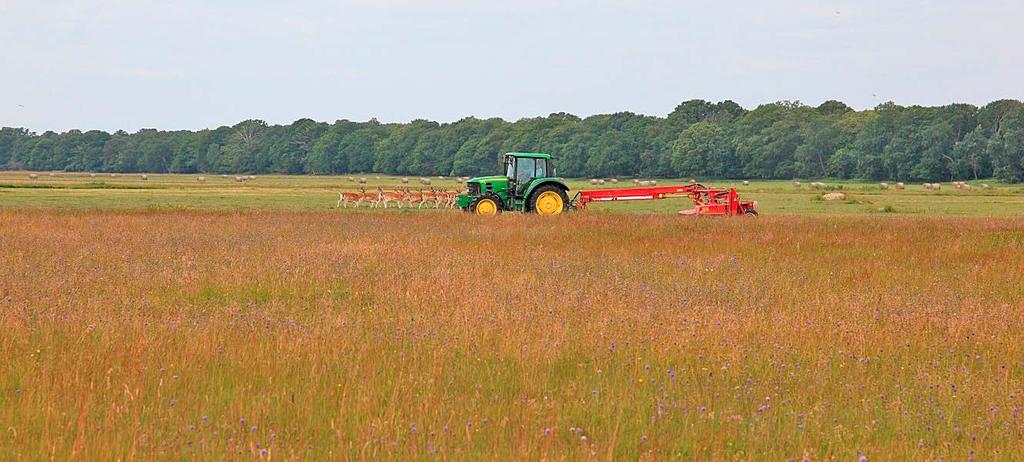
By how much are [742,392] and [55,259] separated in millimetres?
12554

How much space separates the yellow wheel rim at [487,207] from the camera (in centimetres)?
3344

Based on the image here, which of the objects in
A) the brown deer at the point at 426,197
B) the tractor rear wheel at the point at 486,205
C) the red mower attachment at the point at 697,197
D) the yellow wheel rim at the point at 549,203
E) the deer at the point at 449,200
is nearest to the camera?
the yellow wheel rim at the point at 549,203

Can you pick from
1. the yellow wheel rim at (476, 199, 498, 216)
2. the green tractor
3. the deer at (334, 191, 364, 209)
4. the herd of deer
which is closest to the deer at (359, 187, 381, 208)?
Answer: the herd of deer

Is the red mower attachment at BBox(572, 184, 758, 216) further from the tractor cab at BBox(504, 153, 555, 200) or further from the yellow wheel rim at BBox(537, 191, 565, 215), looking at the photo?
the tractor cab at BBox(504, 153, 555, 200)

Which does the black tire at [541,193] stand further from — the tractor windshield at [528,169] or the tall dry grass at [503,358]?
the tall dry grass at [503,358]

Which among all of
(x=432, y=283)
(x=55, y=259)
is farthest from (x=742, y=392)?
(x=55, y=259)

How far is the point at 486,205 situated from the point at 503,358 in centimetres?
2567

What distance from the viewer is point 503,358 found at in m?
8.11

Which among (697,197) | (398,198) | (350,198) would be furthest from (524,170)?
(350,198)

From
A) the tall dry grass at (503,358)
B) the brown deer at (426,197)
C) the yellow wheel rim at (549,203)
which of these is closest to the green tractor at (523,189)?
the yellow wheel rim at (549,203)

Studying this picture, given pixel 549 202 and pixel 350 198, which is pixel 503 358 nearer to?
pixel 549 202

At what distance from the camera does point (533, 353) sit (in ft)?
26.7

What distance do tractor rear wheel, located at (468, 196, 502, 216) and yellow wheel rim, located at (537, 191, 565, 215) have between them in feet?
5.28

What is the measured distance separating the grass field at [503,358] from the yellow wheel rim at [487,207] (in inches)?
646
